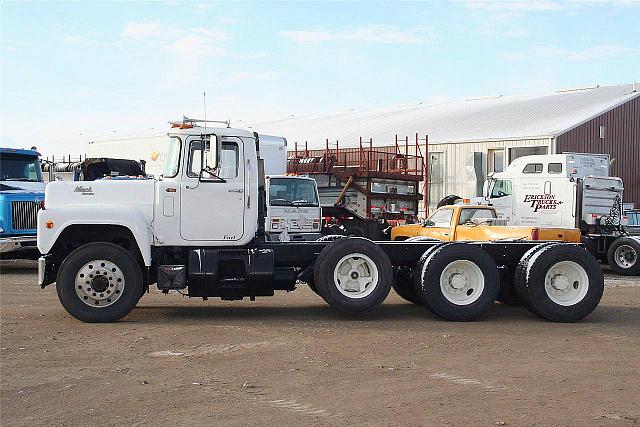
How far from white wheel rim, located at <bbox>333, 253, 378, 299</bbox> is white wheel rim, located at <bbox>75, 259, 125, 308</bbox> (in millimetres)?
3029

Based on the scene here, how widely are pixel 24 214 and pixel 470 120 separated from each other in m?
22.8

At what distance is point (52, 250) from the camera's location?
11148 mm

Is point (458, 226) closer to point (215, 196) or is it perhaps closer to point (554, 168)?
point (554, 168)

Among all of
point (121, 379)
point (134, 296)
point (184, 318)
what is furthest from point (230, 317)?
point (121, 379)

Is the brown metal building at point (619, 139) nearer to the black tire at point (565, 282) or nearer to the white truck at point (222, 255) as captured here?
the black tire at point (565, 282)

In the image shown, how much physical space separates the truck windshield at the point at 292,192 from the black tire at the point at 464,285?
9341 millimetres

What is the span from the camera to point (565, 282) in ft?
38.3

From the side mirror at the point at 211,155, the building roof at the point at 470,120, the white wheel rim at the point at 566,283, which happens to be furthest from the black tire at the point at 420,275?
the building roof at the point at 470,120

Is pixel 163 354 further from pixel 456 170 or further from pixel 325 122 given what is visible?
pixel 325 122

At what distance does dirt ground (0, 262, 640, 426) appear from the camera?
6.43 m

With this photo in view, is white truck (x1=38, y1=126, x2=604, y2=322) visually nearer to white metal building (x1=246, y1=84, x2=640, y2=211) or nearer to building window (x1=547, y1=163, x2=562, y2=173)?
building window (x1=547, y1=163, x2=562, y2=173)

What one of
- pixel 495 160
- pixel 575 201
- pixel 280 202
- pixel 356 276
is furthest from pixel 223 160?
pixel 495 160

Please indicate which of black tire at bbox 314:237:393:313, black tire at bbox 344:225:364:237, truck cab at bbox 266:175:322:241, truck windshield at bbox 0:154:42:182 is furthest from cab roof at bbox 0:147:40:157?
black tire at bbox 314:237:393:313

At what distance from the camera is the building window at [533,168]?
2214 cm
